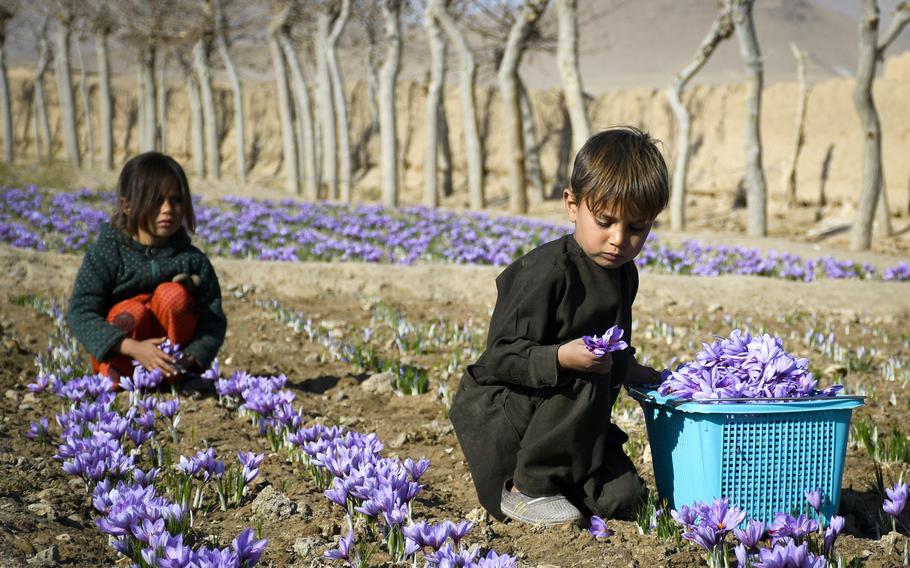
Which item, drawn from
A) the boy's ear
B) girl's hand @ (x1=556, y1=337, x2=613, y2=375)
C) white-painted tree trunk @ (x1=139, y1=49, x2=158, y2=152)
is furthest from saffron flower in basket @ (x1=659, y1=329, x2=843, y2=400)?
white-painted tree trunk @ (x1=139, y1=49, x2=158, y2=152)

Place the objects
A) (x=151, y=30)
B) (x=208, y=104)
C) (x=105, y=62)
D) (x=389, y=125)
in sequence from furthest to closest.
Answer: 1. (x=105, y=62)
2. (x=208, y=104)
3. (x=151, y=30)
4. (x=389, y=125)

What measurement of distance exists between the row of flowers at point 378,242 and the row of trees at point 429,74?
359 centimetres

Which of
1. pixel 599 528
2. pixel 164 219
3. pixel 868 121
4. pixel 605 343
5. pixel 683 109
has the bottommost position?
pixel 599 528

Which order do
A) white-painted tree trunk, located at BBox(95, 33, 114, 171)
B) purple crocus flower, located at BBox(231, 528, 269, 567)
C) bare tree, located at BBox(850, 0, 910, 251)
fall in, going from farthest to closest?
1. white-painted tree trunk, located at BBox(95, 33, 114, 171)
2. bare tree, located at BBox(850, 0, 910, 251)
3. purple crocus flower, located at BBox(231, 528, 269, 567)

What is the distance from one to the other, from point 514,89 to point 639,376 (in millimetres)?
15587

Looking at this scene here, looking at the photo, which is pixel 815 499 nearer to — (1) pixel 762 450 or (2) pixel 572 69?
(1) pixel 762 450

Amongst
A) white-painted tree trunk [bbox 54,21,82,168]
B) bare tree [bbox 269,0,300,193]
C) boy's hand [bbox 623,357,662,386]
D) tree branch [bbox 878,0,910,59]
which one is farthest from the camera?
white-painted tree trunk [bbox 54,21,82,168]

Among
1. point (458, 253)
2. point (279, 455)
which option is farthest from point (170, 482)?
point (458, 253)

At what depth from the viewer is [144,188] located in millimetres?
4328

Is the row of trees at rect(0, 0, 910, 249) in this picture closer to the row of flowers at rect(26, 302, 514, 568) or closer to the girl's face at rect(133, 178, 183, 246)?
the girl's face at rect(133, 178, 183, 246)

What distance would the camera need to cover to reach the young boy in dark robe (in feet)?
8.95

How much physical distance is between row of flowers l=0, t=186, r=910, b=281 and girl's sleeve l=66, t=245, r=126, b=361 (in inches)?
154

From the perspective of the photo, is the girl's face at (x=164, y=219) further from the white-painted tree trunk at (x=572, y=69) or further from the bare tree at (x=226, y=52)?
the bare tree at (x=226, y=52)

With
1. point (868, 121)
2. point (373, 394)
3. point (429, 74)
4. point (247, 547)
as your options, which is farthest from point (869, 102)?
point (429, 74)
